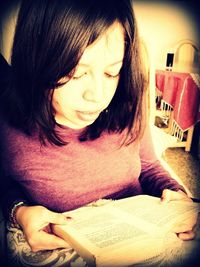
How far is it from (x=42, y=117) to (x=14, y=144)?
83mm

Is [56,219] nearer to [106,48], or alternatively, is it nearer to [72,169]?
[72,169]

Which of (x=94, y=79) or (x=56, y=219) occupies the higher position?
(x=94, y=79)

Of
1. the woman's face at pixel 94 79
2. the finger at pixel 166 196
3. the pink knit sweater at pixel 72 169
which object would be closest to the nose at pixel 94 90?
the woman's face at pixel 94 79

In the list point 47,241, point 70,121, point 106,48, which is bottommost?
point 47,241

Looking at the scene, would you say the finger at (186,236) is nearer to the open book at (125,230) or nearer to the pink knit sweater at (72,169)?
the open book at (125,230)

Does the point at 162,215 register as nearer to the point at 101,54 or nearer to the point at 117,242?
the point at 117,242

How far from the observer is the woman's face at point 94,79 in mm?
427

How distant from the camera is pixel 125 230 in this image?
42cm

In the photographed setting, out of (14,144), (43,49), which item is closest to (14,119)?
(14,144)

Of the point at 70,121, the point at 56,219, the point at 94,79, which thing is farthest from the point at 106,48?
the point at 56,219

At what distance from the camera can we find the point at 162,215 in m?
0.47

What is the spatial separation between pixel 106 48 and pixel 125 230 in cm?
30

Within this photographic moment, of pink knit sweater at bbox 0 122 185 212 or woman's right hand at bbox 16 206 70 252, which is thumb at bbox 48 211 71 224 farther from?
pink knit sweater at bbox 0 122 185 212

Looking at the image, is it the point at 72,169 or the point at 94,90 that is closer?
the point at 94,90
